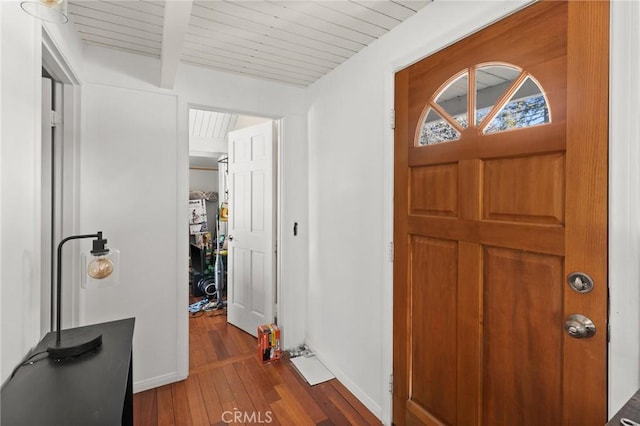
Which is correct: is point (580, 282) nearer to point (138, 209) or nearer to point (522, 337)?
point (522, 337)

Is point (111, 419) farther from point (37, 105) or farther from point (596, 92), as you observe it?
point (596, 92)

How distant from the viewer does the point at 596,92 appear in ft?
3.31

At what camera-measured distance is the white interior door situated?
2852mm

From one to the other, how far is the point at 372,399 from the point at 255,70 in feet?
8.00

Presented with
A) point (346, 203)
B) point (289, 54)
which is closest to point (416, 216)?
point (346, 203)

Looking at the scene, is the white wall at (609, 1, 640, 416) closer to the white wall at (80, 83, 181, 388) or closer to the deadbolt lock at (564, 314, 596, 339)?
the deadbolt lock at (564, 314, 596, 339)

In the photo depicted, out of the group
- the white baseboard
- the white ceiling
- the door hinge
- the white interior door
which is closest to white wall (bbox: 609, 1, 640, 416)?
the white ceiling

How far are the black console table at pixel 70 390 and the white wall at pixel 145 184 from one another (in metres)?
0.99

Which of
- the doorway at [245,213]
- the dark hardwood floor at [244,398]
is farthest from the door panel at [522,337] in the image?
the doorway at [245,213]

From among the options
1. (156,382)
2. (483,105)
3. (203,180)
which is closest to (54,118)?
(156,382)

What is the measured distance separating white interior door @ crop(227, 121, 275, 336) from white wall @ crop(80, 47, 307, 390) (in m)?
0.61

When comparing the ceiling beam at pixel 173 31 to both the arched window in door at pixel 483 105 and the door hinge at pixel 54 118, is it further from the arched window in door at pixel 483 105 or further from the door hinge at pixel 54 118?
the arched window in door at pixel 483 105

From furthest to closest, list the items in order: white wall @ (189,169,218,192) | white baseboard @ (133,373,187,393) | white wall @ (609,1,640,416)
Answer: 1. white wall @ (189,169,218,192)
2. white baseboard @ (133,373,187,393)
3. white wall @ (609,1,640,416)

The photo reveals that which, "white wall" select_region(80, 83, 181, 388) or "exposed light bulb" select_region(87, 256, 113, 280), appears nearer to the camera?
"exposed light bulb" select_region(87, 256, 113, 280)
